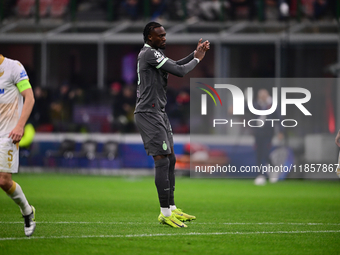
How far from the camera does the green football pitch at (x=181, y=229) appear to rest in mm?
5398

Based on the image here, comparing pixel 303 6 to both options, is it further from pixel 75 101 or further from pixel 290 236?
pixel 290 236

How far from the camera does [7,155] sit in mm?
5645

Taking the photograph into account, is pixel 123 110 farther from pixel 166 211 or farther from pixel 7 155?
pixel 7 155

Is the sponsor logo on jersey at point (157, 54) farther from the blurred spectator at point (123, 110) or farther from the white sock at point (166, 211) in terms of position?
the blurred spectator at point (123, 110)

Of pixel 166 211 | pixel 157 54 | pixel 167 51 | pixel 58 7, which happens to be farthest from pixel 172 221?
pixel 167 51

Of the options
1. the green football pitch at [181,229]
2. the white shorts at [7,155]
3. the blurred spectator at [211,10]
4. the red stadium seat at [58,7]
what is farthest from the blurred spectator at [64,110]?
the white shorts at [7,155]

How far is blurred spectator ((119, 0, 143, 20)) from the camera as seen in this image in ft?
63.2

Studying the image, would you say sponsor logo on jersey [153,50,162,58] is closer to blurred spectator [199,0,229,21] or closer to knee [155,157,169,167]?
knee [155,157,169,167]

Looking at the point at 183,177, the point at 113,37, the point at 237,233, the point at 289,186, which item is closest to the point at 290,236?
the point at 237,233

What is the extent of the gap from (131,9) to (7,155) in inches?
563

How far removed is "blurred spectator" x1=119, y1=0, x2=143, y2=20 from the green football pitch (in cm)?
787

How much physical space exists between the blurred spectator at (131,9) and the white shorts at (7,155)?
1409cm

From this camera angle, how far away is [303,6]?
18031 millimetres

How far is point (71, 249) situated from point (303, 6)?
1458 cm
